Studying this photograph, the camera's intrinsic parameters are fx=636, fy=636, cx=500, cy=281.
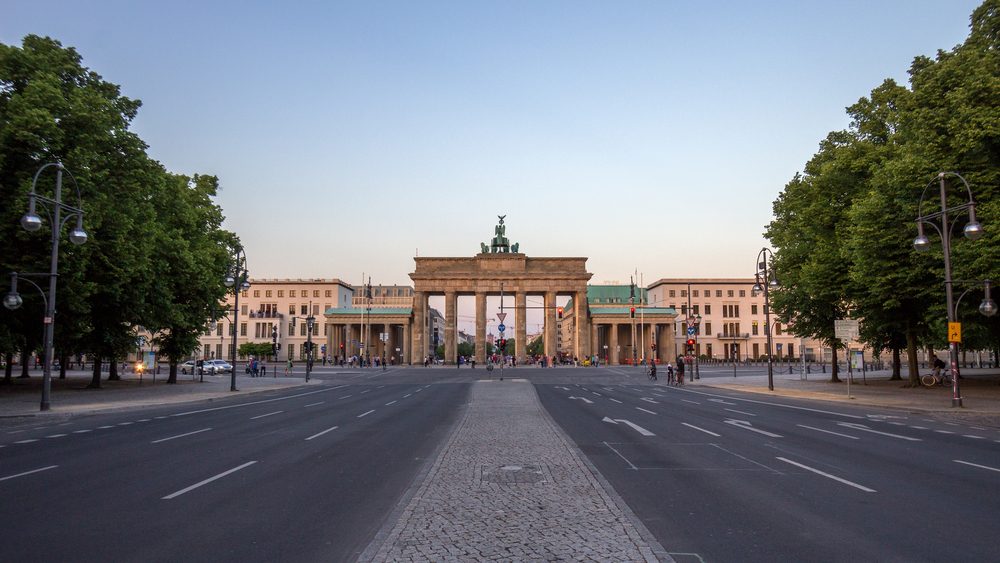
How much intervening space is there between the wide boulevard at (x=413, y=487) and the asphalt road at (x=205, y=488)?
0.04 m

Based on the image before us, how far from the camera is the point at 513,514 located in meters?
7.43

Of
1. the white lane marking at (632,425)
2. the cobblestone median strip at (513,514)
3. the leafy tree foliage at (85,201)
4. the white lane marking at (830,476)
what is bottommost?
the white lane marking at (632,425)

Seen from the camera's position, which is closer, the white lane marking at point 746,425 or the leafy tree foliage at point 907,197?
the white lane marking at point 746,425

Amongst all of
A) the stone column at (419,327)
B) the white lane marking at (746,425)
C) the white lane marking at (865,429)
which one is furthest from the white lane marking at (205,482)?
the stone column at (419,327)

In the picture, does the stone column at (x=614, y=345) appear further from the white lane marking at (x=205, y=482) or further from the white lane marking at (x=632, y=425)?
the white lane marking at (x=205, y=482)

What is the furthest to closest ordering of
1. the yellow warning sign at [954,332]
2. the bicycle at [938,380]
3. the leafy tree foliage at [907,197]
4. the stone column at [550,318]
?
the stone column at [550,318], the bicycle at [938,380], the leafy tree foliage at [907,197], the yellow warning sign at [954,332]

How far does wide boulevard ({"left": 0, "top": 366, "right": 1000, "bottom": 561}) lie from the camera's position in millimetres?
6496

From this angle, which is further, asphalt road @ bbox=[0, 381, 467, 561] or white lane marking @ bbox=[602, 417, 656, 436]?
white lane marking @ bbox=[602, 417, 656, 436]

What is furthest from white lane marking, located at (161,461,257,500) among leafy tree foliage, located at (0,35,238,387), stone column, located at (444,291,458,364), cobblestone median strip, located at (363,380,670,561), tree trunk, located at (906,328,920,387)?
stone column, located at (444,291,458,364)

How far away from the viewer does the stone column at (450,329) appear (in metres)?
106

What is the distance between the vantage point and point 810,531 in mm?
7043

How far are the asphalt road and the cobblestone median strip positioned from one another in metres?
0.55

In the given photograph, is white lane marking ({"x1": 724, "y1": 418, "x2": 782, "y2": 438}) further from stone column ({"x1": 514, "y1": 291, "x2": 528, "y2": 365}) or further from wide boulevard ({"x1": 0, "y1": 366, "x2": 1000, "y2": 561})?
stone column ({"x1": 514, "y1": 291, "x2": 528, "y2": 365})

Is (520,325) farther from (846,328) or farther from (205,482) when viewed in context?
(205,482)
